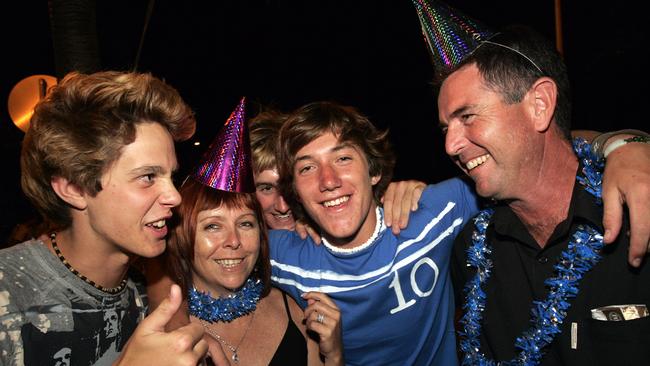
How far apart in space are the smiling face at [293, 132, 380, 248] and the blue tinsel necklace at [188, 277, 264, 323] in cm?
58

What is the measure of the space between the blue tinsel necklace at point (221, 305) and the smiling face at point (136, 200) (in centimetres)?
58

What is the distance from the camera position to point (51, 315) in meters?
1.91

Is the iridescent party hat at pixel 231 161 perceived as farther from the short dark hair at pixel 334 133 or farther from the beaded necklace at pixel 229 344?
the beaded necklace at pixel 229 344

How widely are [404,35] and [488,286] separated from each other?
31.4 feet

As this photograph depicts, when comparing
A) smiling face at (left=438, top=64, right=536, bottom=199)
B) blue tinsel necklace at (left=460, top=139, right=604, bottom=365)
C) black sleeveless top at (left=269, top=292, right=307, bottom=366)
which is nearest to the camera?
blue tinsel necklace at (left=460, top=139, right=604, bottom=365)

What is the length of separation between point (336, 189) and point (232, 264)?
70 cm

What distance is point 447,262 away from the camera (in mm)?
2658

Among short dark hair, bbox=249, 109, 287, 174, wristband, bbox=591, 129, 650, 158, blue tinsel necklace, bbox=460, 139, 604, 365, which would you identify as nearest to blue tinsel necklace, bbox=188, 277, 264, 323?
short dark hair, bbox=249, 109, 287, 174

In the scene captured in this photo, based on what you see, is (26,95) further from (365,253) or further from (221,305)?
(365,253)

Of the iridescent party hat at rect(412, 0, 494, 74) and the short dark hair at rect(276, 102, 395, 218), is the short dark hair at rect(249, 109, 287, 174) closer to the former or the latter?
the short dark hair at rect(276, 102, 395, 218)

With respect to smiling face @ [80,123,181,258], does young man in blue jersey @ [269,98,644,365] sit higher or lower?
lower

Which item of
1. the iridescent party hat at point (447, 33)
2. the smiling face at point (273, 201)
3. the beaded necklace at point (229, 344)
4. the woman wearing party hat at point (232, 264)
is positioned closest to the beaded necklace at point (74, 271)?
the woman wearing party hat at point (232, 264)

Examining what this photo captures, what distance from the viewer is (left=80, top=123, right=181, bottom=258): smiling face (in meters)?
2.03

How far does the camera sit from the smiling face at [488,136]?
1988mm
